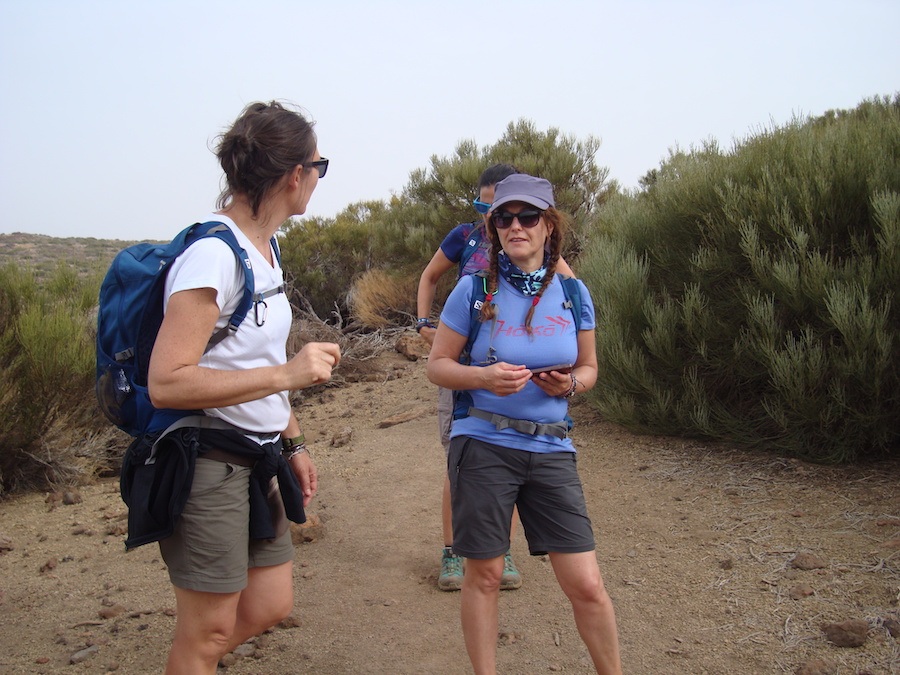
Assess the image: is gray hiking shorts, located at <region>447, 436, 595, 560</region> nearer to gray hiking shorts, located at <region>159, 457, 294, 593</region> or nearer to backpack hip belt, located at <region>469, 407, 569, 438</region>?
backpack hip belt, located at <region>469, 407, 569, 438</region>

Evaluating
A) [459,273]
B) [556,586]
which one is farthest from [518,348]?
[556,586]

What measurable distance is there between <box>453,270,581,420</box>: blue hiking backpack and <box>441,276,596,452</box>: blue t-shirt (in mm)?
17

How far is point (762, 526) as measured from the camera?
454cm

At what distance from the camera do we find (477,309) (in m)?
2.71

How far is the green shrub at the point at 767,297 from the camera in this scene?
16.5ft

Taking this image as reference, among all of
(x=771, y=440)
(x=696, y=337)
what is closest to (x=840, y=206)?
(x=696, y=337)

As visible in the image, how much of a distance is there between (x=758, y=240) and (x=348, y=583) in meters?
3.67

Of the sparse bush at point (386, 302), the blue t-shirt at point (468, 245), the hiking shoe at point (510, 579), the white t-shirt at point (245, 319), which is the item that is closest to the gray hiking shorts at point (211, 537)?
Answer: the white t-shirt at point (245, 319)

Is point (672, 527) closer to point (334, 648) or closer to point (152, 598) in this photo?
point (334, 648)

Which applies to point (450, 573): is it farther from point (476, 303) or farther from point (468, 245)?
point (476, 303)

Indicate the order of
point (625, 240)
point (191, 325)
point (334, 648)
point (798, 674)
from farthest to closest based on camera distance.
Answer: point (625, 240) → point (334, 648) → point (798, 674) → point (191, 325)

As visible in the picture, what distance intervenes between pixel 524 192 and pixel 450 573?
215 cm

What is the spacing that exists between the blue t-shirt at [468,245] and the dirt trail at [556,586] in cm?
166

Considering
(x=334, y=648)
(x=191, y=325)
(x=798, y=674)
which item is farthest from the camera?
(x=334, y=648)
